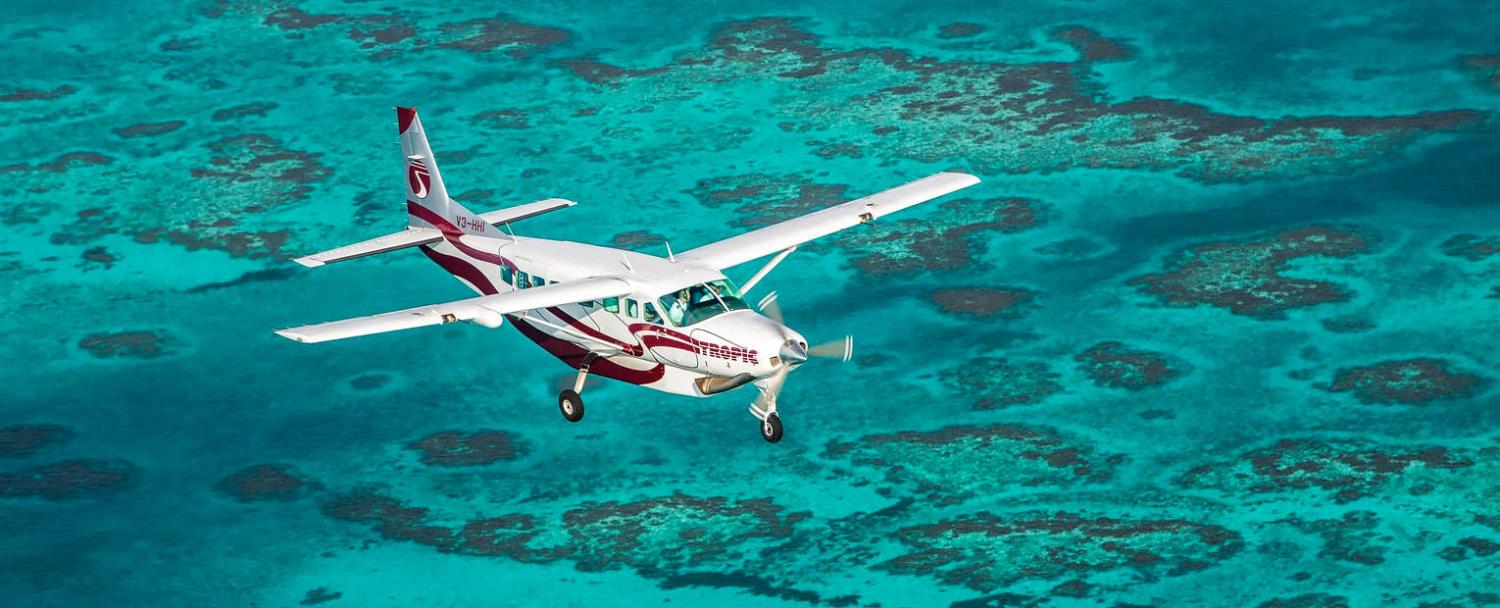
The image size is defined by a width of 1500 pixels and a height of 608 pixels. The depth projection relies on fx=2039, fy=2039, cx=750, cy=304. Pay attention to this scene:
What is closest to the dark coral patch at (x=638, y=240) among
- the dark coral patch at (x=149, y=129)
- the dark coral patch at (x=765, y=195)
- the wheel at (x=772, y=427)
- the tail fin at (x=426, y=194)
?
the dark coral patch at (x=765, y=195)

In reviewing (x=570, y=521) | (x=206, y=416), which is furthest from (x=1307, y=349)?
(x=206, y=416)

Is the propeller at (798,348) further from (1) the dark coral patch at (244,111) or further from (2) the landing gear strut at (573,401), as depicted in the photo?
(1) the dark coral patch at (244,111)

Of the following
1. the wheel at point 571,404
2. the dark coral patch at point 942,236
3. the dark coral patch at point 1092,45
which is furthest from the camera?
the dark coral patch at point 1092,45

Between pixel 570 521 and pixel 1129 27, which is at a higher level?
pixel 1129 27

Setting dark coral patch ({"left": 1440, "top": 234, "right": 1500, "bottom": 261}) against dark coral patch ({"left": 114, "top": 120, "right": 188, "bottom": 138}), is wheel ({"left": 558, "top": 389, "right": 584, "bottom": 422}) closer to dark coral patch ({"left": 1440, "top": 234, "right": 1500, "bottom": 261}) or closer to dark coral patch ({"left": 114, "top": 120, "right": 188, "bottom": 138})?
dark coral patch ({"left": 1440, "top": 234, "right": 1500, "bottom": 261})

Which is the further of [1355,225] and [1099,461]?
[1355,225]

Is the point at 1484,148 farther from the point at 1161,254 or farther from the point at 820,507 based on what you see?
the point at 820,507

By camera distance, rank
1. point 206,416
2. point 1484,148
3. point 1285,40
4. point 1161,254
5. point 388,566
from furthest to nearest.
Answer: point 1285,40 < point 1484,148 < point 1161,254 < point 206,416 < point 388,566
